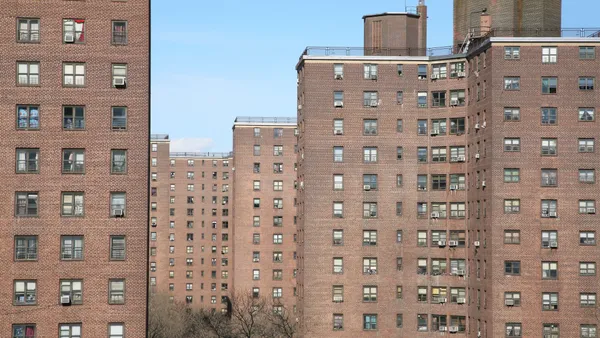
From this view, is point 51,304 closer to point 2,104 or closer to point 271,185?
point 2,104

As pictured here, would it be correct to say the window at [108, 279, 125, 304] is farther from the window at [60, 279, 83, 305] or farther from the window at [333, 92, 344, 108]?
the window at [333, 92, 344, 108]

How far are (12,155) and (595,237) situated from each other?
194ft

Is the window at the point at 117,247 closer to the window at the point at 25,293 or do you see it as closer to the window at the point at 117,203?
the window at the point at 117,203

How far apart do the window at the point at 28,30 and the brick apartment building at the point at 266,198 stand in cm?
11027

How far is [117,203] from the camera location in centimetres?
7488

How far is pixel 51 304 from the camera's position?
7350cm

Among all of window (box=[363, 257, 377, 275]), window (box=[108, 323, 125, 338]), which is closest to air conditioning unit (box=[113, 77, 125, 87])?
window (box=[108, 323, 125, 338])

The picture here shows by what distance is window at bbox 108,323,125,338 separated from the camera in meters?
73.6

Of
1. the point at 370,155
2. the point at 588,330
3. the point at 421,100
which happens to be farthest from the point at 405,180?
the point at 588,330

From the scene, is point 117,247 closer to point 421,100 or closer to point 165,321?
point 421,100

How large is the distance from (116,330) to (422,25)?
6204 cm

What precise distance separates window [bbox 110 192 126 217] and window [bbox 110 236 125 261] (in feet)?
5.68

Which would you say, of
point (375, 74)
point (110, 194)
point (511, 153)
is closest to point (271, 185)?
point (375, 74)

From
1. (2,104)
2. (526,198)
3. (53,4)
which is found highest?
(53,4)
